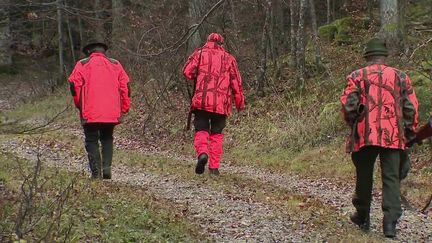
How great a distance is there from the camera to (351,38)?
19.0m

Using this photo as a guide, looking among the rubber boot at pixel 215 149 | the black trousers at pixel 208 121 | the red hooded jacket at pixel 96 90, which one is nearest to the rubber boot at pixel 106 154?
the red hooded jacket at pixel 96 90

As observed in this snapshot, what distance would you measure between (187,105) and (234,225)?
11254mm

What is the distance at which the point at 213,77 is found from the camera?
1003 centimetres

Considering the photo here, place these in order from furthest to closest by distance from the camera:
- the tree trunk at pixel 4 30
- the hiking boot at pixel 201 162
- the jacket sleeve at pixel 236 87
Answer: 1. the jacket sleeve at pixel 236 87
2. the hiking boot at pixel 201 162
3. the tree trunk at pixel 4 30

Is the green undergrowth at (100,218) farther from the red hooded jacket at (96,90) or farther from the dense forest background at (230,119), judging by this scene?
the red hooded jacket at (96,90)

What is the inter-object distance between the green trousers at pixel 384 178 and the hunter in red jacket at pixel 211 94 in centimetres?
350

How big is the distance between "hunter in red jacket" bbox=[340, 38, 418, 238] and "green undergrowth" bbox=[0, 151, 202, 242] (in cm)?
201

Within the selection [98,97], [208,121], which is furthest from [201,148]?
[98,97]

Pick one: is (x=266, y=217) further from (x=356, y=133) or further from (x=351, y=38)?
(x=351, y=38)

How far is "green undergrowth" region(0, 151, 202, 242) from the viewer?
5.43m

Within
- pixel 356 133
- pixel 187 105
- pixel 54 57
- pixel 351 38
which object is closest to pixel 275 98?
pixel 187 105

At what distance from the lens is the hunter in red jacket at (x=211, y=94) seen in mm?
9891

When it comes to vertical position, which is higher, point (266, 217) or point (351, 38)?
point (351, 38)

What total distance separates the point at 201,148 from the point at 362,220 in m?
3.54
